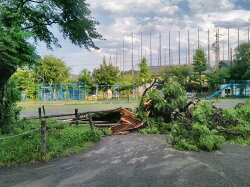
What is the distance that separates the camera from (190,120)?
8148 mm

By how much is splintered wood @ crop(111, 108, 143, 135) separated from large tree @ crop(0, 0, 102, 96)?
11.3 ft

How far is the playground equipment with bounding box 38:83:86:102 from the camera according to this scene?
120 ft

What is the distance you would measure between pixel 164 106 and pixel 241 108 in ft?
10.1

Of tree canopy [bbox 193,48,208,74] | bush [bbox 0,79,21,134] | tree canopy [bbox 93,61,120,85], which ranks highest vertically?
tree canopy [bbox 193,48,208,74]

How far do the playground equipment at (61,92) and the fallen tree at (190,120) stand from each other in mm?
27040

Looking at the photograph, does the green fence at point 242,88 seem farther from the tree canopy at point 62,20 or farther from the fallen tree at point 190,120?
the tree canopy at point 62,20

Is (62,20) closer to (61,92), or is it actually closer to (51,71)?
(61,92)

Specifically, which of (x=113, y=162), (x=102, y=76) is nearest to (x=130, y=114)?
(x=113, y=162)

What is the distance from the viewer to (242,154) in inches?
259

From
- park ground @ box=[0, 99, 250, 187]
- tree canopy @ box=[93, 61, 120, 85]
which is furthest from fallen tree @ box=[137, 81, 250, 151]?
tree canopy @ box=[93, 61, 120, 85]

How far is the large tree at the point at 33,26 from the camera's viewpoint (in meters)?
5.92

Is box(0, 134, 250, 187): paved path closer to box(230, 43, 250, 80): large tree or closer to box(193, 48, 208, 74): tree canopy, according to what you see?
box(193, 48, 208, 74): tree canopy

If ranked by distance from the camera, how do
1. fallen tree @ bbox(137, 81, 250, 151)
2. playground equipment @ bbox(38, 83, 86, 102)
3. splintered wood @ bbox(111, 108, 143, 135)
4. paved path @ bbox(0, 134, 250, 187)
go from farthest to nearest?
→ playground equipment @ bbox(38, 83, 86, 102), splintered wood @ bbox(111, 108, 143, 135), fallen tree @ bbox(137, 81, 250, 151), paved path @ bbox(0, 134, 250, 187)

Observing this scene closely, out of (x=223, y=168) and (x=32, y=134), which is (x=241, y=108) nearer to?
(x=223, y=168)
